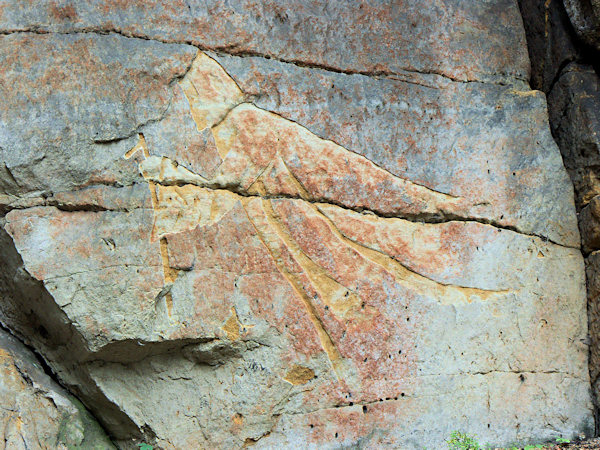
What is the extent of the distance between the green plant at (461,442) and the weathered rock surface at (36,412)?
1.63 meters

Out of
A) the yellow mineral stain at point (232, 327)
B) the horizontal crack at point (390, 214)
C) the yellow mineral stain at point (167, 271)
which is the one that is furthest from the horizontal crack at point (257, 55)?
the yellow mineral stain at point (232, 327)

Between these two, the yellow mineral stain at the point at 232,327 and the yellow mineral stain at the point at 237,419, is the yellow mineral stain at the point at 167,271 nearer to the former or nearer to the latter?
the yellow mineral stain at the point at 232,327

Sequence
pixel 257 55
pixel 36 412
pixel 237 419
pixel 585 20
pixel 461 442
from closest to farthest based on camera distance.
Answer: pixel 36 412 → pixel 237 419 → pixel 461 442 → pixel 257 55 → pixel 585 20

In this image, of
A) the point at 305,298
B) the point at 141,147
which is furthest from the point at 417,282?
the point at 141,147

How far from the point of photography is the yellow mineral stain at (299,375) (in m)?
3.27

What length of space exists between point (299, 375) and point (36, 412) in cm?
119

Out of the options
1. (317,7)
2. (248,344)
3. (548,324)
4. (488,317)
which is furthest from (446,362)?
(317,7)

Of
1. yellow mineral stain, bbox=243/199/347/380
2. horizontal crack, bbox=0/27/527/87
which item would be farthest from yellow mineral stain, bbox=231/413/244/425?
horizontal crack, bbox=0/27/527/87

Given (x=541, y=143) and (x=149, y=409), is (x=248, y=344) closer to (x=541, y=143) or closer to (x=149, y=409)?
(x=149, y=409)

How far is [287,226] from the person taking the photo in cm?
336

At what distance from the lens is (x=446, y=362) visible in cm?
346

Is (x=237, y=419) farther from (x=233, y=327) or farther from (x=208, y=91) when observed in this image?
(x=208, y=91)

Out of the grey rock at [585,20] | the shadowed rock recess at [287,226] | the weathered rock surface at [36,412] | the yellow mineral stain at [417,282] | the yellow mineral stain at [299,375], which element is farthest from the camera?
the grey rock at [585,20]

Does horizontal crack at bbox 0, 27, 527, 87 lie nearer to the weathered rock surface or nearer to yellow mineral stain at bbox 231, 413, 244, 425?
the weathered rock surface
